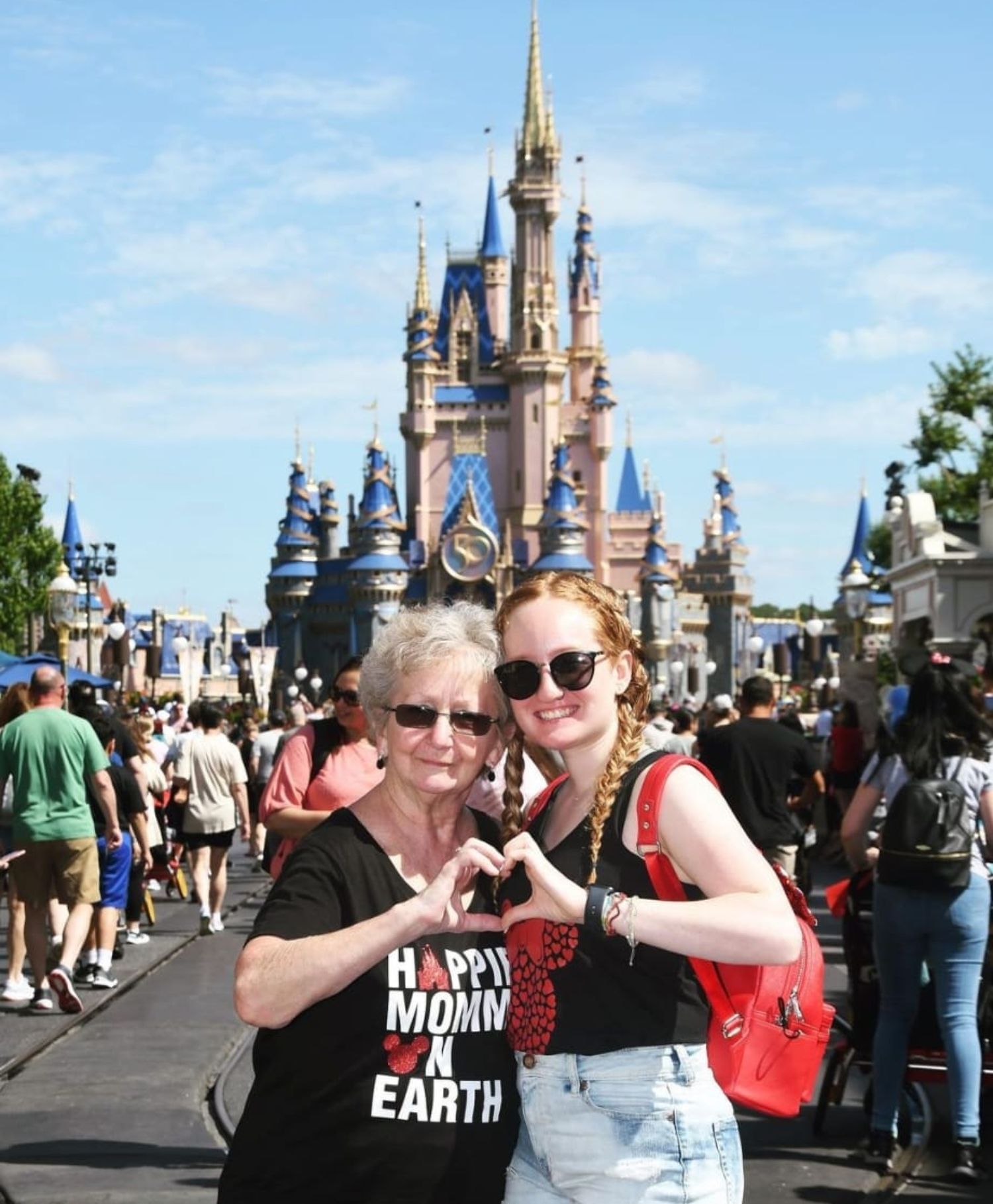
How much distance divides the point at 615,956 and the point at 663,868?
0.52ft

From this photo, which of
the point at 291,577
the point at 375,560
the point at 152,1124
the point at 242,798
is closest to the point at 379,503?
the point at 375,560

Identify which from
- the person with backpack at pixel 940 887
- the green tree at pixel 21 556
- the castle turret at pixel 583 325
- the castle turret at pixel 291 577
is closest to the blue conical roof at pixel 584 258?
the castle turret at pixel 583 325

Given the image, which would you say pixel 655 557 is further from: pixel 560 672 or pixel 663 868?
pixel 663 868

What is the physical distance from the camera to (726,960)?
9.83ft

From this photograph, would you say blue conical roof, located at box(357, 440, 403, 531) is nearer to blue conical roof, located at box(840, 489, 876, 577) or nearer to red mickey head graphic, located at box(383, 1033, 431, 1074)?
blue conical roof, located at box(840, 489, 876, 577)

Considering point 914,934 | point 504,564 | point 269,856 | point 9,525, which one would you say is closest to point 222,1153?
point 269,856

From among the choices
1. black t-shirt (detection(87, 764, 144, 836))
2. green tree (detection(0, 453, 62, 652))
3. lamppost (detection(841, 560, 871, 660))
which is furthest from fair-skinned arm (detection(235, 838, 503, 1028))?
green tree (detection(0, 453, 62, 652))

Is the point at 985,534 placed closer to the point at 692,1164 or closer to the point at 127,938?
the point at 127,938

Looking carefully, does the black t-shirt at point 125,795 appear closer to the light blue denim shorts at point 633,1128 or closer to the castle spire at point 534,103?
the light blue denim shorts at point 633,1128

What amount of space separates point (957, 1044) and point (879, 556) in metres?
88.8

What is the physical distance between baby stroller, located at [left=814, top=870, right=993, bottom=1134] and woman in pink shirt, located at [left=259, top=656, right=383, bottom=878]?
77.3 inches

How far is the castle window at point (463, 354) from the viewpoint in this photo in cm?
10894

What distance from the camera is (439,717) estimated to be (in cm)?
331

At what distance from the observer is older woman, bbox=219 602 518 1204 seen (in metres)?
3.06
